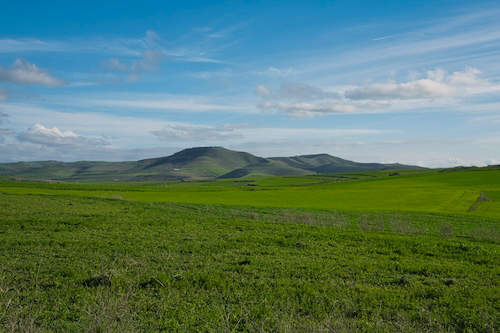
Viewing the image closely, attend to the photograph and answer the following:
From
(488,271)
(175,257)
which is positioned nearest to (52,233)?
(175,257)

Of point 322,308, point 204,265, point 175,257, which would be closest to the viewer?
point 322,308

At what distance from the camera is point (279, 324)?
8602 mm

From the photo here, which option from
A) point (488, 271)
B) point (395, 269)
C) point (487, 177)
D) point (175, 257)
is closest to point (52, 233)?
point (175, 257)

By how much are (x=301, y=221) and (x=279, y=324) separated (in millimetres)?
21175

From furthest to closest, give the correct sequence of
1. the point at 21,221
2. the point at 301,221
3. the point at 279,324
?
the point at 301,221, the point at 21,221, the point at 279,324

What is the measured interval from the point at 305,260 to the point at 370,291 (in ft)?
13.6

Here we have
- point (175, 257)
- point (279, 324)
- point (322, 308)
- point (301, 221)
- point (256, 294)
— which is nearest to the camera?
point (279, 324)

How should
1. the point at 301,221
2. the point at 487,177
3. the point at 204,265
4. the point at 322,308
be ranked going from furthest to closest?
the point at 487,177
the point at 301,221
the point at 204,265
the point at 322,308

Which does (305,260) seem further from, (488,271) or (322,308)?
(488,271)

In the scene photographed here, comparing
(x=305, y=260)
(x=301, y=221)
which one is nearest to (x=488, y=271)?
(x=305, y=260)

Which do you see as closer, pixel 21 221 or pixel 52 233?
pixel 52 233

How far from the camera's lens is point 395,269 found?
561 inches

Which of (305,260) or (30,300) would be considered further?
(305,260)

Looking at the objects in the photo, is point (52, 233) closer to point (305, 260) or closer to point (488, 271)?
point (305, 260)
